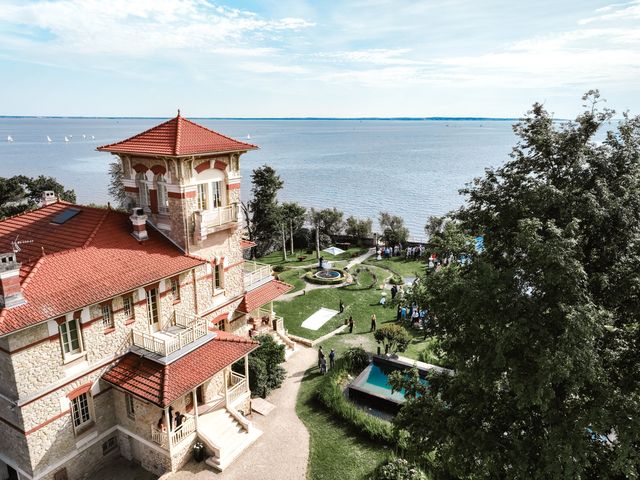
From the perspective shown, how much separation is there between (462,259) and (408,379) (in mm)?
4290

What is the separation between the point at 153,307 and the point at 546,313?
1461 cm

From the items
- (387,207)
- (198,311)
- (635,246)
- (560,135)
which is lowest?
(387,207)

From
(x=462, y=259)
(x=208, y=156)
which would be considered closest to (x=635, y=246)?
(x=462, y=259)

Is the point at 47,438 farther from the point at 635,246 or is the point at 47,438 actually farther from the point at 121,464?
the point at 635,246

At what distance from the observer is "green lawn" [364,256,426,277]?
133ft

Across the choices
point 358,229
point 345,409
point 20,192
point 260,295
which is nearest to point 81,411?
point 260,295

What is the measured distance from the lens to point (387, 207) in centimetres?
7969

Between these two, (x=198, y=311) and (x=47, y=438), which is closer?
(x=47, y=438)

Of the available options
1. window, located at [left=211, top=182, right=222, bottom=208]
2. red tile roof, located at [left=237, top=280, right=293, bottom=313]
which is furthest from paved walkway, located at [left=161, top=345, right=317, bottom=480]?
window, located at [left=211, top=182, right=222, bottom=208]

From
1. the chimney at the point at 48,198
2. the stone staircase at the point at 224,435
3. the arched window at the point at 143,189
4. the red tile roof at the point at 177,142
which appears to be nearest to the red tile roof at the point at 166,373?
the stone staircase at the point at 224,435

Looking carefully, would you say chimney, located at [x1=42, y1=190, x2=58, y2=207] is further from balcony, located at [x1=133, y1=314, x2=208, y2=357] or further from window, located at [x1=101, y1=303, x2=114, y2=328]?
balcony, located at [x1=133, y1=314, x2=208, y2=357]

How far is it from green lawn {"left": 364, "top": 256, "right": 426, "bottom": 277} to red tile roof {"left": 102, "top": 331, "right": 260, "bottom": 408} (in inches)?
968

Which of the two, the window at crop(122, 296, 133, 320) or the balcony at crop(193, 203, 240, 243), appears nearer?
the window at crop(122, 296, 133, 320)

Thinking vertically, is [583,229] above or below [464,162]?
above
